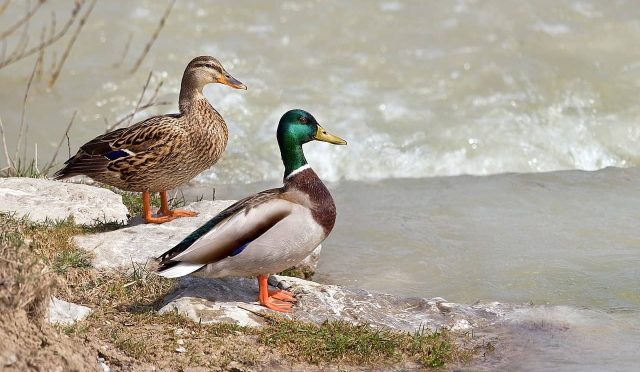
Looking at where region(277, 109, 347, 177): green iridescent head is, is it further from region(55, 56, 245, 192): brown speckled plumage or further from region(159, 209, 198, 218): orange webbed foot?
region(159, 209, 198, 218): orange webbed foot

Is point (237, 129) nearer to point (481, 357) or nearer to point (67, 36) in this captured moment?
point (67, 36)

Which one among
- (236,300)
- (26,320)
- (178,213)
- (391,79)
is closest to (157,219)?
(178,213)

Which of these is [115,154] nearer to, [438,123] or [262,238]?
[262,238]

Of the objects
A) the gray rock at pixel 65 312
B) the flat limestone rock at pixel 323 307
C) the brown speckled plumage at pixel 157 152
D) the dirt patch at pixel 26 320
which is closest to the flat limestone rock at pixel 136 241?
the brown speckled plumage at pixel 157 152

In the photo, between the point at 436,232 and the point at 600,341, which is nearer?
the point at 600,341

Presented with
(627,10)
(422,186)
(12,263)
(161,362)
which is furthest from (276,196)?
(627,10)

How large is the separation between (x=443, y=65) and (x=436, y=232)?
16.0 feet

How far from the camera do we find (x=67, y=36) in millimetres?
13750

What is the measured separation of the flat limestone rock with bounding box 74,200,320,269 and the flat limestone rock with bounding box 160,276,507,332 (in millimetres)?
412

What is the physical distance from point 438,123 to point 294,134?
589 centimetres

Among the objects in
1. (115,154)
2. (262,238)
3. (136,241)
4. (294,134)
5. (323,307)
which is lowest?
(323,307)

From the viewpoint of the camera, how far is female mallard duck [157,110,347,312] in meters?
5.94

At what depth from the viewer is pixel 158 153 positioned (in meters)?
7.29

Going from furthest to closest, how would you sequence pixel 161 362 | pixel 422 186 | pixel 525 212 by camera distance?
pixel 422 186
pixel 525 212
pixel 161 362
